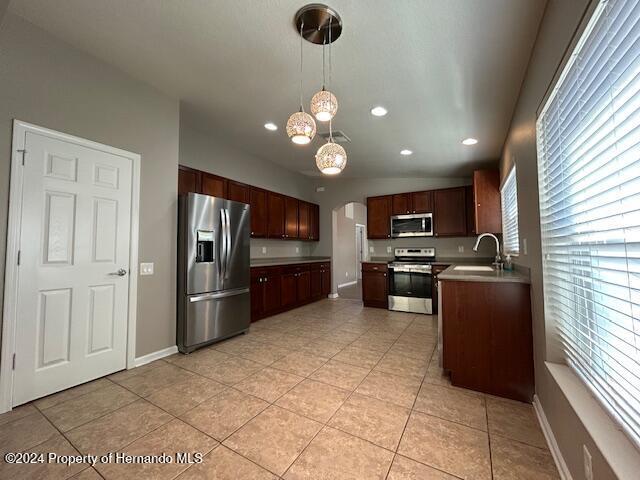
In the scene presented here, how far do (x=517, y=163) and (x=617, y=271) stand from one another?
6.21 ft

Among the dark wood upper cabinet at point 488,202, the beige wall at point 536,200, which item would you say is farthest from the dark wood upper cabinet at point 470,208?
the beige wall at point 536,200

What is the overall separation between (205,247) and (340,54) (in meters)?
2.37

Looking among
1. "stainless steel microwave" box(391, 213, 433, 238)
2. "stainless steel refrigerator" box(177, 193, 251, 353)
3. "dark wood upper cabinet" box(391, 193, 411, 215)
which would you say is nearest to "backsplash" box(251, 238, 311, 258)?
"stainless steel refrigerator" box(177, 193, 251, 353)

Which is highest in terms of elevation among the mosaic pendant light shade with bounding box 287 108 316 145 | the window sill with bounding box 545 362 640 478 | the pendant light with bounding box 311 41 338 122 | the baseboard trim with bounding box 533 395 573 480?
the pendant light with bounding box 311 41 338 122

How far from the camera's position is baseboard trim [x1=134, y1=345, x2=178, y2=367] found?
2.61 metres

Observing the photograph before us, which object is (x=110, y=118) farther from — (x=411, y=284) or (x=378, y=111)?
(x=411, y=284)

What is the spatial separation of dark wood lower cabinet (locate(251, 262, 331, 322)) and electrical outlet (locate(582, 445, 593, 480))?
3677 mm

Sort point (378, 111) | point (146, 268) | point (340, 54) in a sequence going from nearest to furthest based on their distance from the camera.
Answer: point (340, 54) → point (146, 268) → point (378, 111)

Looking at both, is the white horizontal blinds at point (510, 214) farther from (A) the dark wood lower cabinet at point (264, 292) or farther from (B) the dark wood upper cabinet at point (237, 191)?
(B) the dark wood upper cabinet at point (237, 191)

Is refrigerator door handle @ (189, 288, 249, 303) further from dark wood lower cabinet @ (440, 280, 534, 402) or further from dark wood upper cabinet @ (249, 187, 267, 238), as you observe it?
dark wood lower cabinet @ (440, 280, 534, 402)

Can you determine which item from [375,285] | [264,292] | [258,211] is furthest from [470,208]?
[264,292]

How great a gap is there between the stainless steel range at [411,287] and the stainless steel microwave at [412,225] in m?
0.59

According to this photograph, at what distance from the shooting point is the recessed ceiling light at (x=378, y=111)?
9.45 ft

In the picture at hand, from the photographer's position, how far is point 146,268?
2695mm
